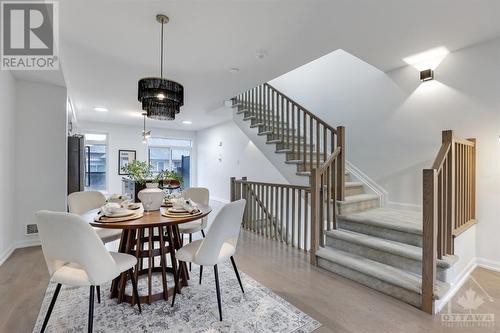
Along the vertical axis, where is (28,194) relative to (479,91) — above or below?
below

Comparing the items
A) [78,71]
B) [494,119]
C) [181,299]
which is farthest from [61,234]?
[494,119]

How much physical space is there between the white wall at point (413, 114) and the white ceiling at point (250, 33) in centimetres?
33

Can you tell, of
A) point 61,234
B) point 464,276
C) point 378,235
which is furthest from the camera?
point 378,235

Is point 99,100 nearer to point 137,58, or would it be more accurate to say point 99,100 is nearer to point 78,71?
point 78,71

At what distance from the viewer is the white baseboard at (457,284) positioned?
6.43 ft

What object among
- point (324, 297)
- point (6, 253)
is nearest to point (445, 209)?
point (324, 297)

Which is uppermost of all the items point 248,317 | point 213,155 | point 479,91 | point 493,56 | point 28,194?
point 493,56

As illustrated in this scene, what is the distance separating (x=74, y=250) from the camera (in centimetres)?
145

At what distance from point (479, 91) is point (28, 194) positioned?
19.9ft

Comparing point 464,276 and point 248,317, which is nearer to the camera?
point 248,317

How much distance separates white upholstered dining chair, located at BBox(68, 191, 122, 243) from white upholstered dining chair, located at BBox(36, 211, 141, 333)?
31.4 inches

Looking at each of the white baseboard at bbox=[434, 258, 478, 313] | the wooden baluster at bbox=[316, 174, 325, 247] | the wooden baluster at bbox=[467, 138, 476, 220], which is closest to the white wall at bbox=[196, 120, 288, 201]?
the wooden baluster at bbox=[316, 174, 325, 247]

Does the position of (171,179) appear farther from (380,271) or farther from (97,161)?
(97,161)

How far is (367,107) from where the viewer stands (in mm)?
3951
